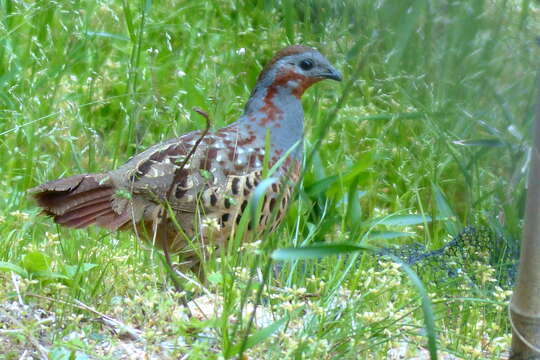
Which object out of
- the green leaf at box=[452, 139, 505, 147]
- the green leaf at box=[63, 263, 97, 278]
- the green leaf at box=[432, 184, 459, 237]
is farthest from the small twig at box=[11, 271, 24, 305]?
the green leaf at box=[432, 184, 459, 237]

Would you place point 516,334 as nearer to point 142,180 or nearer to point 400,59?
point 400,59

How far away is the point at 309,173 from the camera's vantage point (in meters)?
4.64

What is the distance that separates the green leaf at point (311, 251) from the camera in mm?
1892

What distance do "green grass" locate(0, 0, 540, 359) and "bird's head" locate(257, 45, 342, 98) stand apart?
0.18 metres

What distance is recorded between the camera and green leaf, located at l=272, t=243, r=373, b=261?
1.89 m

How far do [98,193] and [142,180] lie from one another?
19 cm

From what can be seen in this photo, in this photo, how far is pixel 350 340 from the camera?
246 centimetres

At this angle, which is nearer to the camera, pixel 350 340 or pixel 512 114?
pixel 512 114

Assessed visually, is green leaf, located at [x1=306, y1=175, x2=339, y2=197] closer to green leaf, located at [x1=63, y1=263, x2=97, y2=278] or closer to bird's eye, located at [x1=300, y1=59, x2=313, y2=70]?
bird's eye, located at [x1=300, y1=59, x2=313, y2=70]

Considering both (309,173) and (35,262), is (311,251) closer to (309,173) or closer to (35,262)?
(35,262)

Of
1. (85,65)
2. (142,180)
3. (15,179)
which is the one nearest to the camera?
(142,180)

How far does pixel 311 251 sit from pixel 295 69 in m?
2.42

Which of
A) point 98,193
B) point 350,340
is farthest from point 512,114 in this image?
point 98,193

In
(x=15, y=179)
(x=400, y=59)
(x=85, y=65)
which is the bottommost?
(x=15, y=179)
